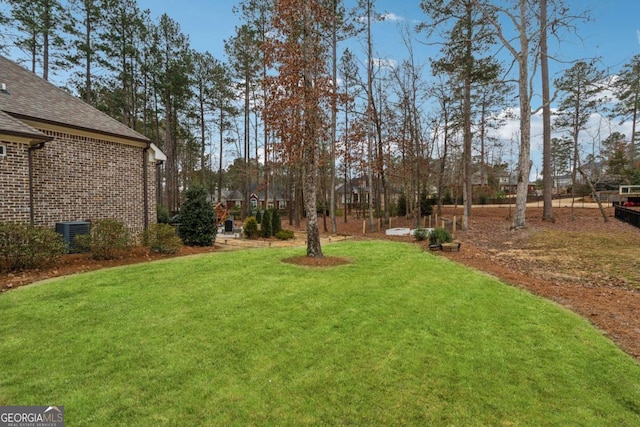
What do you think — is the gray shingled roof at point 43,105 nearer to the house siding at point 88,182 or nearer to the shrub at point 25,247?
the house siding at point 88,182

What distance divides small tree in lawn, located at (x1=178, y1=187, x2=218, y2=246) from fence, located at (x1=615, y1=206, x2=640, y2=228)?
18.5m

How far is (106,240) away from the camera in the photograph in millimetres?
7684

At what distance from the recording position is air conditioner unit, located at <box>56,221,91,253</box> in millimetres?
8136

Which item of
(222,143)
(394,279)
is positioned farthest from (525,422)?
(222,143)

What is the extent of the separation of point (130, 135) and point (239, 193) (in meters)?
42.4

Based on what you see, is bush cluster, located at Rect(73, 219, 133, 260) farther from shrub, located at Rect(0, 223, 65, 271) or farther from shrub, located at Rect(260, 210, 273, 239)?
shrub, located at Rect(260, 210, 273, 239)

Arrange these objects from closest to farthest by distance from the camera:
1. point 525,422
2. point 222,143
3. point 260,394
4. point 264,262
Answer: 1. point 525,422
2. point 260,394
3. point 264,262
4. point 222,143

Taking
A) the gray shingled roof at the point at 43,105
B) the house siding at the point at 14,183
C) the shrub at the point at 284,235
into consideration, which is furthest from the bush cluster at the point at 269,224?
the house siding at the point at 14,183

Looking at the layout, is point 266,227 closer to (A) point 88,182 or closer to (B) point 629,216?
(A) point 88,182

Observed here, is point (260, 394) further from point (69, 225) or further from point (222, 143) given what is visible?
point (222, 143)

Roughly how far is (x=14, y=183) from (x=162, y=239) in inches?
129

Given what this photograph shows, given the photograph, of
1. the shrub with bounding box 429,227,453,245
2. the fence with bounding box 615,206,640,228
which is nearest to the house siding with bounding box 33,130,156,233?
the shrub with bounding box 429,227,453,245

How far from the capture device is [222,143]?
2772 cm

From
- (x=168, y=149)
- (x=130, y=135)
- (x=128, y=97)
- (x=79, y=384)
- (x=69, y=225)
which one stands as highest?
(x=128, y=97)
